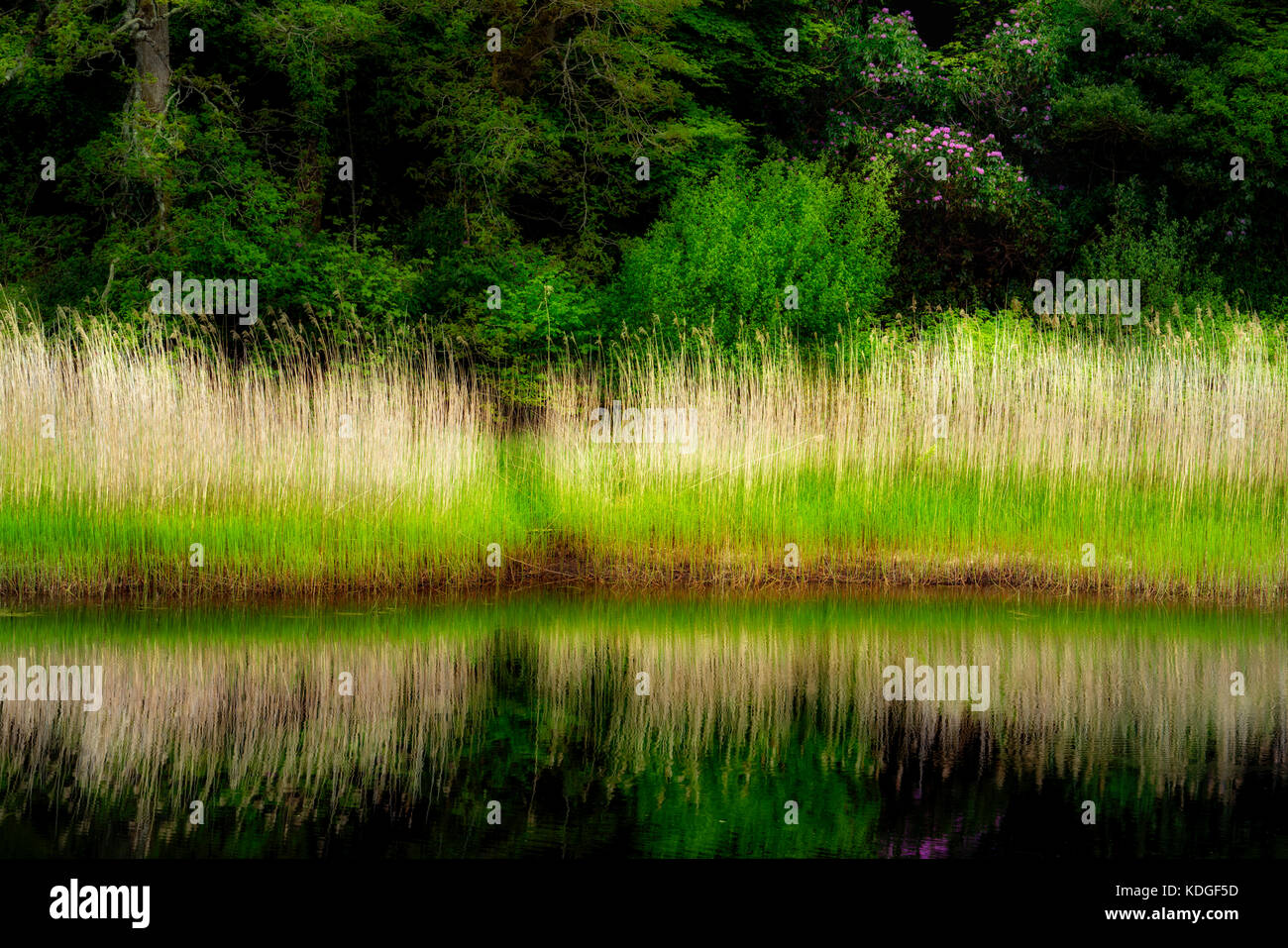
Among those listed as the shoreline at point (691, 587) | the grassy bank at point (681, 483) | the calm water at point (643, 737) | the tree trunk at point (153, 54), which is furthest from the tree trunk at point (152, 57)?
the calm water at point (643, 737)

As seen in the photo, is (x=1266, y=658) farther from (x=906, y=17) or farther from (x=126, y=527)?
(x=906, y=17)

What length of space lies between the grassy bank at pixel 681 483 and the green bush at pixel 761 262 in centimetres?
433

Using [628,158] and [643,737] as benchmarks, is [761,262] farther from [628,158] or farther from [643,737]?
[643,737]

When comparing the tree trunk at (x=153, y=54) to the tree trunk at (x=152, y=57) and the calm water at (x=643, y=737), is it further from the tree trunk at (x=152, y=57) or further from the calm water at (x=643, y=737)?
the calm water at (x=643, y=737)

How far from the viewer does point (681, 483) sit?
10.0 meters

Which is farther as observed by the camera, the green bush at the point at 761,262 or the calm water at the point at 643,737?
the green bush at the point at 761,262

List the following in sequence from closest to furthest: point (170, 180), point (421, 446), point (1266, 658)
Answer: point (1266, 658)
point (421, 446)
point (170, 180)

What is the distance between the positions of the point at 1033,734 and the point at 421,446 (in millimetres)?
5108

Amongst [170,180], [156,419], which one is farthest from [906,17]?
[156,419]

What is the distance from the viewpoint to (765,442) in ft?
33.7

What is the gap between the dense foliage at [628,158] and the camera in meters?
16.0

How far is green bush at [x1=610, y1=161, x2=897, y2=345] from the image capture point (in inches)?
595

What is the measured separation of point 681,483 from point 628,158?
31.4 feet

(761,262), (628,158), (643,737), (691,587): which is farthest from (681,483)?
(628,158)
